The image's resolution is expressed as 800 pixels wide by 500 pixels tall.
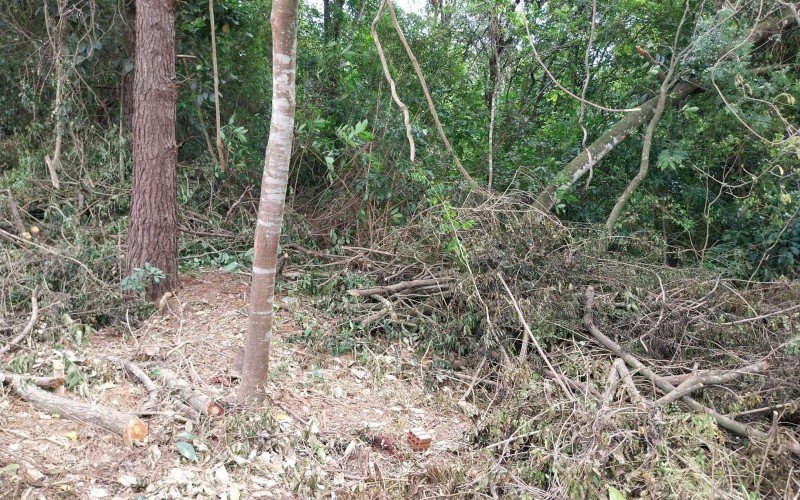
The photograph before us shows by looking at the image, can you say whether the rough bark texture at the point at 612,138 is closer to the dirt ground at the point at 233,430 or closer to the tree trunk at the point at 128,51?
the dirt ground at the point at 233,430

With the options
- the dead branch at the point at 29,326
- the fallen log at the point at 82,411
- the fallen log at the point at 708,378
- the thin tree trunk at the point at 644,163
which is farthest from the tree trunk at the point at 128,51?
the fallen log at the point at 708,378

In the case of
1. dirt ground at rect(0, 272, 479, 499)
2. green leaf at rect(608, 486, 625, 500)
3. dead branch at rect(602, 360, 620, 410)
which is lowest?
dirt ground at rect(0, 272, 479, 499)

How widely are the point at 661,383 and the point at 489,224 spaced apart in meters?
1.94

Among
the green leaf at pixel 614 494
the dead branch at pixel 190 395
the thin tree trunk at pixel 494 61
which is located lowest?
the dead branch at pixel 190 395

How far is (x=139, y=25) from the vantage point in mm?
5445

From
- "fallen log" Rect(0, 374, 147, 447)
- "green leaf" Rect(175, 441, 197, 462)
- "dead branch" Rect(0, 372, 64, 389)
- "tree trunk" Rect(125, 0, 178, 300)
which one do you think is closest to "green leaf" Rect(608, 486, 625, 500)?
"green leaf" Rect(175, 441, 197, 462)

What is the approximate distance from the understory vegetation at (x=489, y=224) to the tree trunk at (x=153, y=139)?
25cm

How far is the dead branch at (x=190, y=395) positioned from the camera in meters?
3.78

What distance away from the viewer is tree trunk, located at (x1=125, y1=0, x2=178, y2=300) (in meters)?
5.41

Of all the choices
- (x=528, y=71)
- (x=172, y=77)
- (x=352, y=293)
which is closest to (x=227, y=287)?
(x=352, y=293)

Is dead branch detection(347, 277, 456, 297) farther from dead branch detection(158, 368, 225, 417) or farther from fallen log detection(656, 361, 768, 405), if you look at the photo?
fallen log detection(656, 361, 768, 405)

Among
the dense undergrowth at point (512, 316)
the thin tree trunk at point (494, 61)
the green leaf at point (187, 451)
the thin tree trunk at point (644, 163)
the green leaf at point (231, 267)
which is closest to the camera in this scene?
the green leaf at point (187, 451)

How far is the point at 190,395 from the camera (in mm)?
3947

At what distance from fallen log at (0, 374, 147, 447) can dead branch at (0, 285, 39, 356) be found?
62 centimetres
